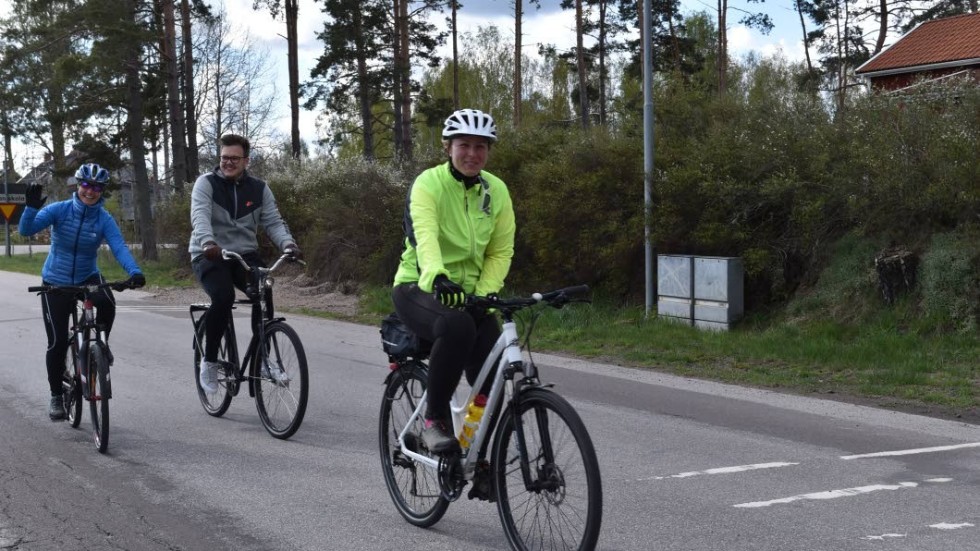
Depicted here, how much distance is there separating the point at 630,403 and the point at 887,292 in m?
4.59

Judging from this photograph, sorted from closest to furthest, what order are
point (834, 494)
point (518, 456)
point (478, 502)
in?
point (518, 456) < point (478, 502) < point (834, 494)

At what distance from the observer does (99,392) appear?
710 centimetres

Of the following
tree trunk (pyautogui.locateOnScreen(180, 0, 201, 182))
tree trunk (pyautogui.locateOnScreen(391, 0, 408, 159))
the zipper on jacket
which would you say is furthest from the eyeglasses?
tree trunk (pyautogui.locateOnScreen(180, 0, 201, 182))

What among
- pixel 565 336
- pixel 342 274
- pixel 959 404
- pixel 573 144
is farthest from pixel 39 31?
pixel 959 404

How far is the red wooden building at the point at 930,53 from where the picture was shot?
3338 centimetres

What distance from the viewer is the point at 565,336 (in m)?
13.9

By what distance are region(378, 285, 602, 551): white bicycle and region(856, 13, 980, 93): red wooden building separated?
30.9 meters

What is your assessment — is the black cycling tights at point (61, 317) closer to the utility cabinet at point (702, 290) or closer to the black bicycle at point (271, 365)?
the black bicycle at point (271, 365)

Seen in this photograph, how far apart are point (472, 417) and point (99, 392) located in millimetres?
3355

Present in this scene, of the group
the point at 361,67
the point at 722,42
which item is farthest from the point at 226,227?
the point at 722,42

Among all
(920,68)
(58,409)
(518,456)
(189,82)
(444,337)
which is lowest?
(58,409)

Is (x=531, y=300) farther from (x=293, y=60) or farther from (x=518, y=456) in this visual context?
(x=293, y=60)

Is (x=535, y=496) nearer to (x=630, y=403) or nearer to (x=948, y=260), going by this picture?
(x=630, y=403)

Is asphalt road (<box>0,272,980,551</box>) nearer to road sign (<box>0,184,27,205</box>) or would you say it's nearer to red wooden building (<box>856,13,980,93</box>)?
red wooden building (<box>856,13,980,93</box>)
